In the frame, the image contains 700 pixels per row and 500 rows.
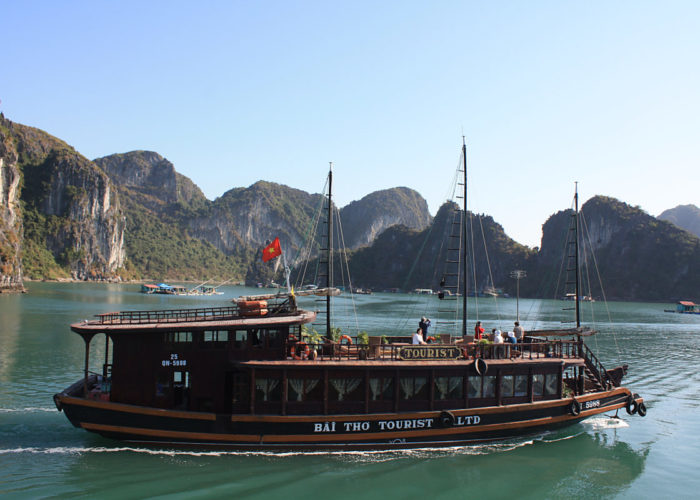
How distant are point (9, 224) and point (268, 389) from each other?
11927cm

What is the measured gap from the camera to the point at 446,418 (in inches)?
570

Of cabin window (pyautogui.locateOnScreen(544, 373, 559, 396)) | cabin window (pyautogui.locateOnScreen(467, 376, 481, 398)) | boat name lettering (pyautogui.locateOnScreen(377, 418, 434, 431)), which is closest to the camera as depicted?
boat name lettering (pyautogui.locateOnScreen(377, 418, 434, 431))

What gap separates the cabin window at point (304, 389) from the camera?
13.9 m

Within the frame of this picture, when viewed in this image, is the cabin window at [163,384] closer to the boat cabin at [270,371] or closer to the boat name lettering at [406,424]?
the boat cabin at [270,371]

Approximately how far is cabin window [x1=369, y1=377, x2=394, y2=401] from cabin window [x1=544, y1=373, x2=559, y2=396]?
523 centimetres

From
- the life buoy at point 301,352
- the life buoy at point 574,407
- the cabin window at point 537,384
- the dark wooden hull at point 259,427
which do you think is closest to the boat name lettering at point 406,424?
the dark wooden hull at point 259,427

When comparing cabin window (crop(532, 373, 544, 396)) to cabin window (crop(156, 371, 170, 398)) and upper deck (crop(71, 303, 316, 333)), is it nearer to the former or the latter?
upper deck (crop(71, 303, 316, 333))

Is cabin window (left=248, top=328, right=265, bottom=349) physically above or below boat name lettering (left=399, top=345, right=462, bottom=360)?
above

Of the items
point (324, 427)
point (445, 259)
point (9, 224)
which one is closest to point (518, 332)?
point (324, 427)

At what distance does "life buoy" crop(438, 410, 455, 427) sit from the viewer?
14.5 metres

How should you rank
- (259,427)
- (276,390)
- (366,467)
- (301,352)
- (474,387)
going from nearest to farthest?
(366,467), (259,427), (276,390), (301,352), (474,387)

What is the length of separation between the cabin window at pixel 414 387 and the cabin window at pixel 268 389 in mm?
3412

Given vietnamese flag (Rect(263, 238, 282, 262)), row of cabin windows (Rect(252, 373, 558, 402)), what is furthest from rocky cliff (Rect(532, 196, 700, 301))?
vietnamese flag (Rect(263, 238, 282, 262))

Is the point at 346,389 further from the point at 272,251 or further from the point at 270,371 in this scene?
the point at 272,251
